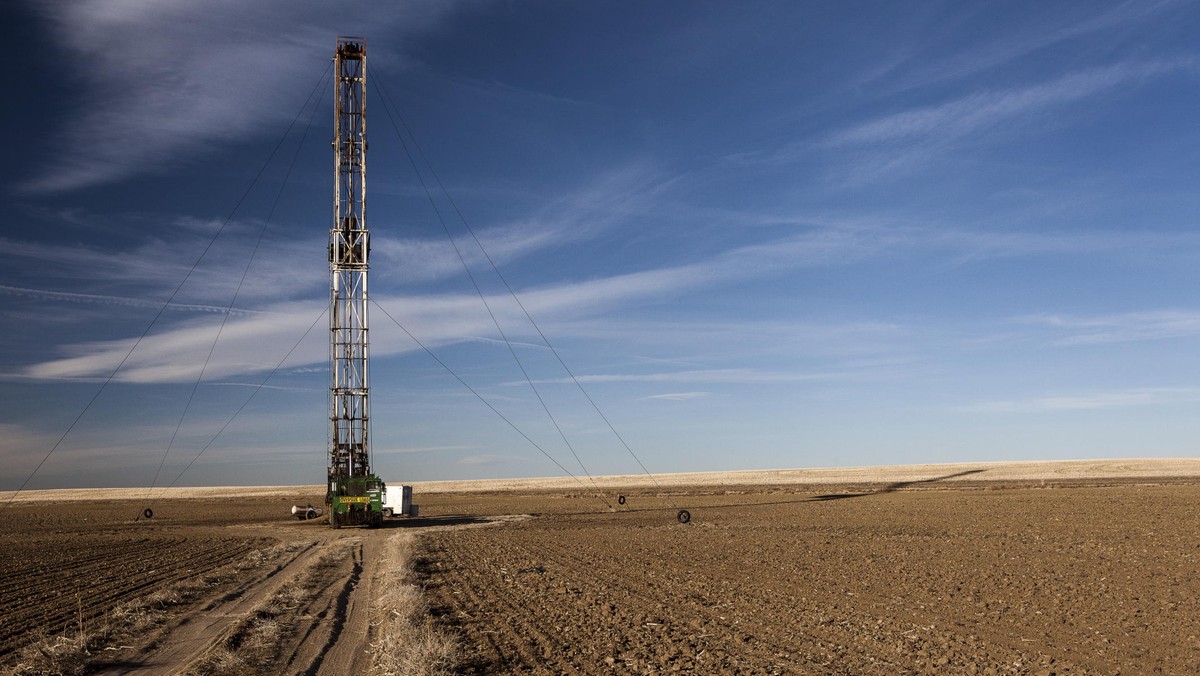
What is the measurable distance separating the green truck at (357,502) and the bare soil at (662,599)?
4299 mm

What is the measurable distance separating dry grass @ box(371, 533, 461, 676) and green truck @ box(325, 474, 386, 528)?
19.5 metres

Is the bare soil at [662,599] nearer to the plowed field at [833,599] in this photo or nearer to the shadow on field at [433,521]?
the plowed field at [833,599]

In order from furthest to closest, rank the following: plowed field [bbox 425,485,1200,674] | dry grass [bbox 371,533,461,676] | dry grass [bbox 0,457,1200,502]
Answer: dry grass [bbox 0,457,1200,502], plowed field [bbox 425,485,1200,674], dry grass [bbox 371,533,461,676]

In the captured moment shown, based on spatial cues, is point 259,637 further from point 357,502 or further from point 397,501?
point 397,501

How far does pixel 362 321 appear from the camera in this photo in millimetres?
40250

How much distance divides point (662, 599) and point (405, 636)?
5772mm

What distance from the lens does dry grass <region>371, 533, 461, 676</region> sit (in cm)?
1013

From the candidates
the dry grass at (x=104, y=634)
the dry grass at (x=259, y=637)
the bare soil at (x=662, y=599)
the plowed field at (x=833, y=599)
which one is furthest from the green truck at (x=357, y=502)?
the dry grass at (x=259, y=637)

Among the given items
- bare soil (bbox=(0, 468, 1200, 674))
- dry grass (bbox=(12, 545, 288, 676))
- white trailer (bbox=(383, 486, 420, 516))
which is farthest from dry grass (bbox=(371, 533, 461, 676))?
white trailer (bbox=(383, 486, 420, 516))

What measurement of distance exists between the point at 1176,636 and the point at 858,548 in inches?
513

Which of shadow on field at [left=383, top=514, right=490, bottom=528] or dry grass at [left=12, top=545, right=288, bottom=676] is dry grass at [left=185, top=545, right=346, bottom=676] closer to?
dry grass at [left=12, top=545, right=288, bottom=676]

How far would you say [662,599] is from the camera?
15.8 meters

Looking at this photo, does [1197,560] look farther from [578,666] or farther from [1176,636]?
[578,666]

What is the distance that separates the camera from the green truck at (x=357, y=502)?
37.4 metres
